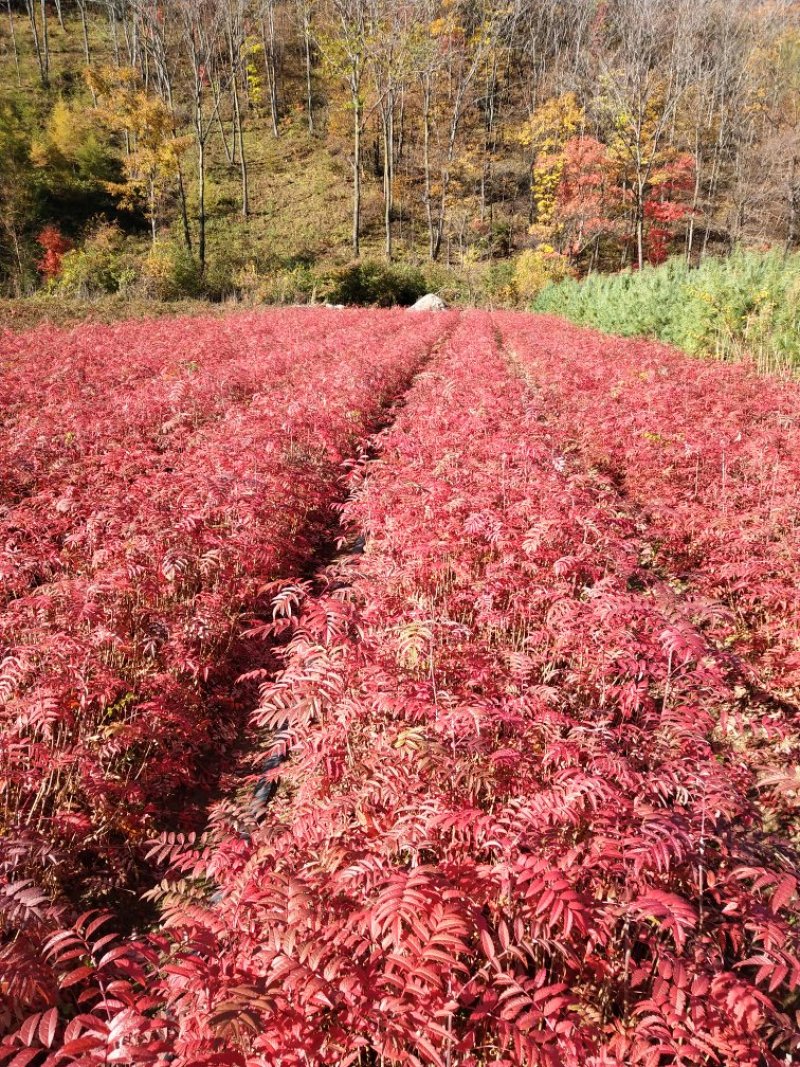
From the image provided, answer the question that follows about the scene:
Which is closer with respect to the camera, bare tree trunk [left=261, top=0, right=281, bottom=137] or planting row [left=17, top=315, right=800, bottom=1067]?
planting row [left=17, top=315, right=800, bottom=1067]

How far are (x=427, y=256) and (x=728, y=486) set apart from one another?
42804mm

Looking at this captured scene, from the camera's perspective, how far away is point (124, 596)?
4.61 meters

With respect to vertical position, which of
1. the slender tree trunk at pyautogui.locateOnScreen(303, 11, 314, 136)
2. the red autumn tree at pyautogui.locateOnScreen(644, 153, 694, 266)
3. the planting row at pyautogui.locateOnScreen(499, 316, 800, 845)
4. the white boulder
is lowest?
the white boulder

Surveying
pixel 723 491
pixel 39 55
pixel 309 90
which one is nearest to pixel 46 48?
pixel 39 55

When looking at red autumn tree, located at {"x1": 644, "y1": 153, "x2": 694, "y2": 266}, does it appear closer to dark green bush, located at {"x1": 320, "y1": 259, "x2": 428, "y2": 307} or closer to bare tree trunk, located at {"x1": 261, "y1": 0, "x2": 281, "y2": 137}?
dark green bush, located at {"x1": 320, "y1": 259, "x2": 428, "y2": 307}

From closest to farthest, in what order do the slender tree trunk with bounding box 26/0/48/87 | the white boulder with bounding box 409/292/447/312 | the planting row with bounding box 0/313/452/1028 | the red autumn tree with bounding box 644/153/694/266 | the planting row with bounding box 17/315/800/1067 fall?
1. the planting row with bounding box 17/315/800/1067
2. the planting row with bounding box 0/313/452/1028
3. the white boulder with bounding box 409/292/447/312
4. the red autumn tree with bounding box 644/153/694/266
5. the slender tree trunk with bounding box 26/0/48/87

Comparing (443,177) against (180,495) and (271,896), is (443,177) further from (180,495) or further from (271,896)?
(271,896)

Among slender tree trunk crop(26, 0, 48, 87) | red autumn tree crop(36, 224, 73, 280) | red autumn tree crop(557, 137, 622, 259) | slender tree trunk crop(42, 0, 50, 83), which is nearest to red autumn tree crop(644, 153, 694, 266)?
red autumn tree crop(557, 137, 622, 259)

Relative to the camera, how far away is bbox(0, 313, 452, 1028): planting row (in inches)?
119

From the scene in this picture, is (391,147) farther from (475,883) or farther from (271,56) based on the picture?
(475,883)

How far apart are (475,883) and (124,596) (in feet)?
11.7

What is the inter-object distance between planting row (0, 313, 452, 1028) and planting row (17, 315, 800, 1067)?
38 centimetres

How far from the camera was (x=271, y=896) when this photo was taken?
2.04 metres

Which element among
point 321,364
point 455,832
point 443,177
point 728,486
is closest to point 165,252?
point 321,364
